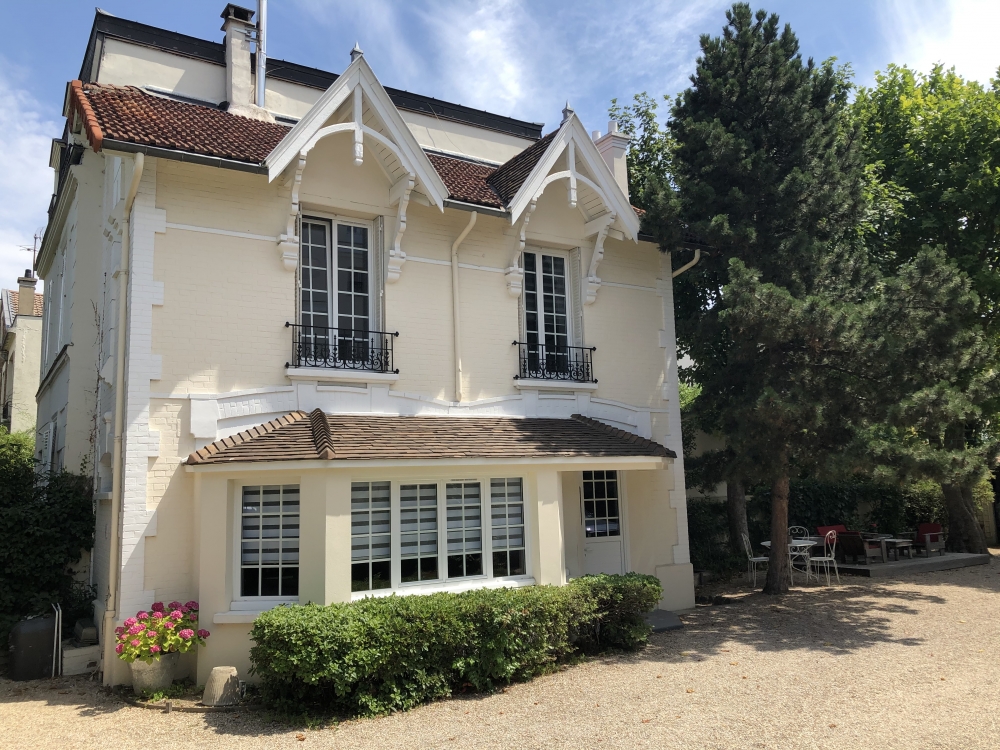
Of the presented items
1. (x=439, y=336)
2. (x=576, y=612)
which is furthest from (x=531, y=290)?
(x=576, y=612)

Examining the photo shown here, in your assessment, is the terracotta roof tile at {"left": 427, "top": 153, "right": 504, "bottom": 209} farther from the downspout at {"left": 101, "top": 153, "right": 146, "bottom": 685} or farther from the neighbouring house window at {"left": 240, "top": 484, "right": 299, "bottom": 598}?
the neighbouring house window at {"left": 240, "top": 484, "right": 299, "bottom": 598}

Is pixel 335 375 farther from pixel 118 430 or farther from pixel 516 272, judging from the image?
pixel 516 272

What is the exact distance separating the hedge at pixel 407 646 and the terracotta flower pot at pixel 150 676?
3.29 feet

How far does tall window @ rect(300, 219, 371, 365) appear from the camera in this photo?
10.8 metres

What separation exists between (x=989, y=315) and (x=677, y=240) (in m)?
9.61

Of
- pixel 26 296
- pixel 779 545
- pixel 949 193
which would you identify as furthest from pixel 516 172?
pixel 26 296

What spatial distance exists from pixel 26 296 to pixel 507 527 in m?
26.2

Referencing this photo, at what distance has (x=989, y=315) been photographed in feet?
57.6

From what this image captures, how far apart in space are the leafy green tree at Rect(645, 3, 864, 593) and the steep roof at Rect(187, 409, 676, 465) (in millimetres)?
2055

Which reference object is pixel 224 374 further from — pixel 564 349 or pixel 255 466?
pixel 564 349

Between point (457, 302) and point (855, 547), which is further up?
point (457, 302)

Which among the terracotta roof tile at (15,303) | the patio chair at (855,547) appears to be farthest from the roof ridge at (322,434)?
the terracotta roof tile at (15,303)

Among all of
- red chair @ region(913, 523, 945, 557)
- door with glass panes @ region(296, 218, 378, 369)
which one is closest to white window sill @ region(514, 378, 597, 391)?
door with glass panes @ region(296, 218, 378, 369)

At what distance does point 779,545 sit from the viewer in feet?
45.5
